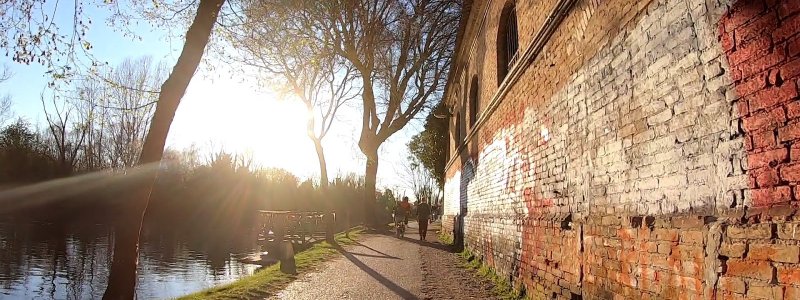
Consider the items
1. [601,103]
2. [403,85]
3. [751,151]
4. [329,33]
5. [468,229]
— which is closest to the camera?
[751,151]

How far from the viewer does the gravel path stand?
802 centimetres

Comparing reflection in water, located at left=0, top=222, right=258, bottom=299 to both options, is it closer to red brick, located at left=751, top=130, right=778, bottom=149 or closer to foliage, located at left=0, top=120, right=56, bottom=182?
red brick, located at left=751, top=130, right=778, bottom=149

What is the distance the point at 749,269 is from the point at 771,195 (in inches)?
15.1

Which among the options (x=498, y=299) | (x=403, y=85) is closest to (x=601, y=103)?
(x=498, y=299)

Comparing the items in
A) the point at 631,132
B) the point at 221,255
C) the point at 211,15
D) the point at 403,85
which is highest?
the point at 403,85

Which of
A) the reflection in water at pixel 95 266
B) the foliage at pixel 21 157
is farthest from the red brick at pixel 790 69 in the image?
→ the foliage at pixel 21 157

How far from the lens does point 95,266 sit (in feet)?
45.4

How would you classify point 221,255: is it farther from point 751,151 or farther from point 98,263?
point 751,151

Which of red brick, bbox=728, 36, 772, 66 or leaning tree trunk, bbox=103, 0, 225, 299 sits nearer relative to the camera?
red brick, bbox=728, 36, 772, 66

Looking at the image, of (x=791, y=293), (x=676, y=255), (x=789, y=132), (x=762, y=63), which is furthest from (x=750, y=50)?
(x=676, y=255)

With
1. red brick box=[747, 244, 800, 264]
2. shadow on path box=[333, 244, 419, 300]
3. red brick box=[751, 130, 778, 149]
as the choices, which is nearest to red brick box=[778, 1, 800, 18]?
red brick box=[751, 130, 778, 149]

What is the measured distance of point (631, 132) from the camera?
3.98 m

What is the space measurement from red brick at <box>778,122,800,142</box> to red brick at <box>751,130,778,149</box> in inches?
1.7

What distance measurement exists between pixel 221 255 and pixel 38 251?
5392 mm
